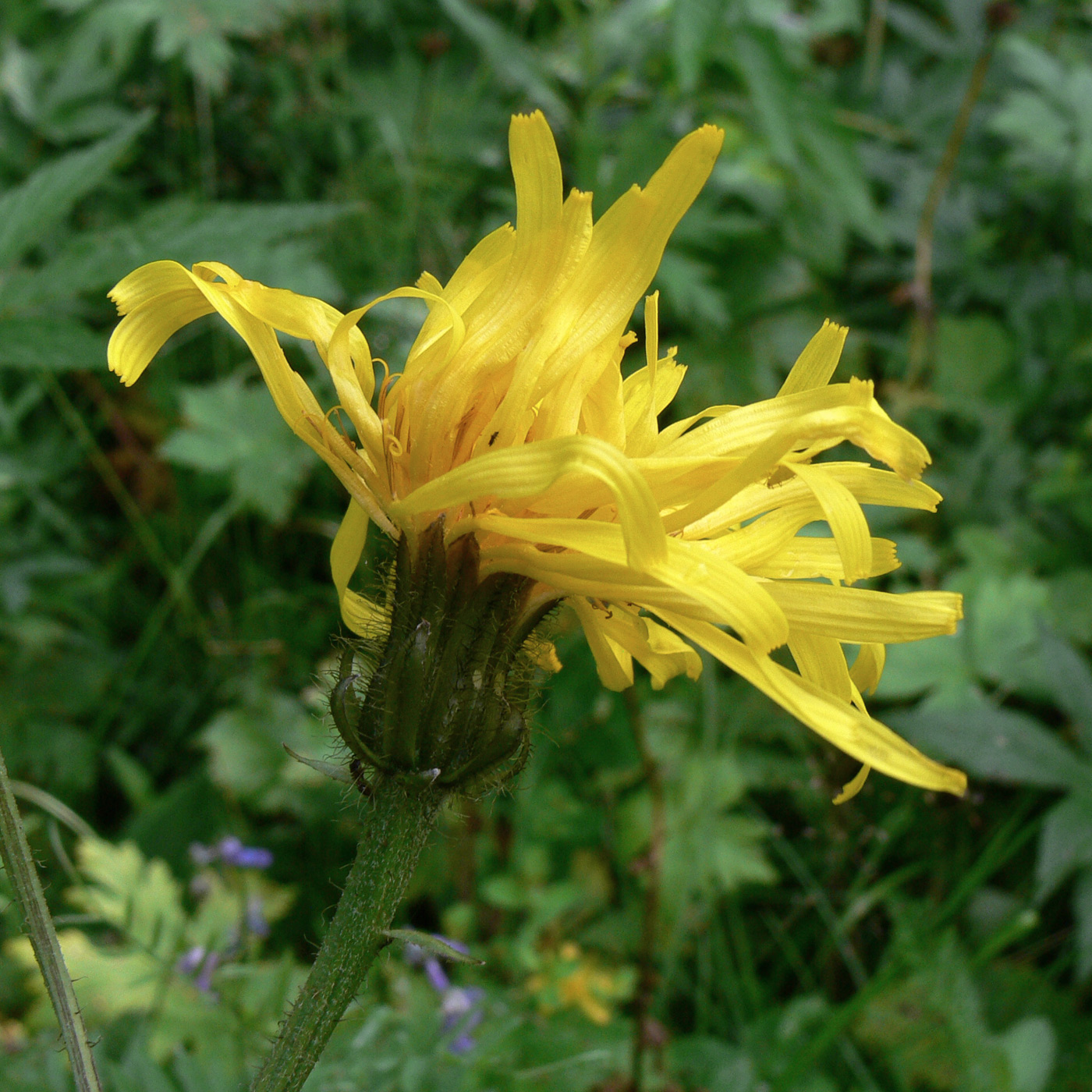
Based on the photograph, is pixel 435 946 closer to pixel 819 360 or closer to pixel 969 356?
pixel 819 360

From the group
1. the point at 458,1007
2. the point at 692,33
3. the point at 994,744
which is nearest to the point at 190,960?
the point at 458,1007

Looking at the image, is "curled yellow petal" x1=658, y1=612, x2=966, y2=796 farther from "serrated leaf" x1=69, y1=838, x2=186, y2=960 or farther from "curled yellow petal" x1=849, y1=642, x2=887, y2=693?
"serrated leaf" x1=69, y1=838, x2=186, y2=960

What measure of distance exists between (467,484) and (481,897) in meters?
1.80

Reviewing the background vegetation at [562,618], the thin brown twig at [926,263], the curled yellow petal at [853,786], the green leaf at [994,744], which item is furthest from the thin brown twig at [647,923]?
the thin brown twig at [926,263]

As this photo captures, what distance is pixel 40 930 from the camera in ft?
3.01

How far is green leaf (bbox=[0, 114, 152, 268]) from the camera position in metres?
1.63

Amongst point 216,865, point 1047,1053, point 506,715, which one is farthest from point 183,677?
point 1047,1053

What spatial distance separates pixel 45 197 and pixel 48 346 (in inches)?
10.3

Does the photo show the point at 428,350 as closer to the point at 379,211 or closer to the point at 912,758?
the point at 912,758

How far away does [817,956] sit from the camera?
2.45m

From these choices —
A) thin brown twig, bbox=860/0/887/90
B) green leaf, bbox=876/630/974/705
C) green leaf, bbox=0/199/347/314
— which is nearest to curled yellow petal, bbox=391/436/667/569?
green leaf, bbox=0/199/347/314

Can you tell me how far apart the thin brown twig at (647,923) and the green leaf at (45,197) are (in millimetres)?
1376

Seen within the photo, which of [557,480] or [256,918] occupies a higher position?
[557,480]

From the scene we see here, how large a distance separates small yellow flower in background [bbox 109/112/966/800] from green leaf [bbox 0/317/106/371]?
22.5 inches
